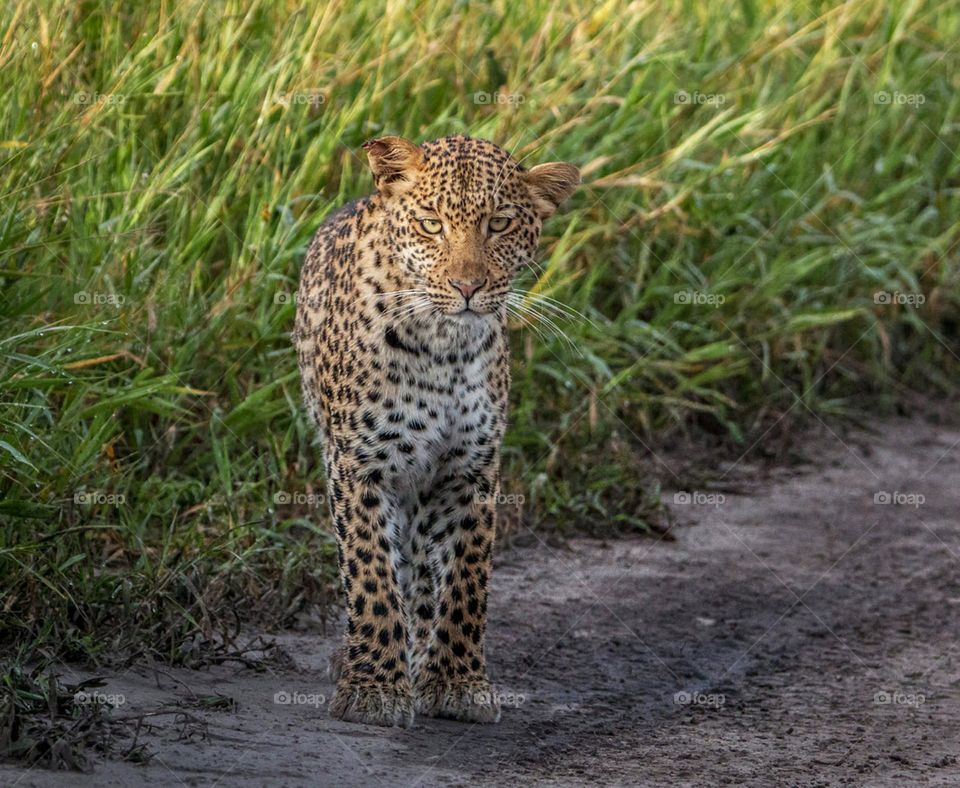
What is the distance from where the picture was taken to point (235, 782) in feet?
13.7

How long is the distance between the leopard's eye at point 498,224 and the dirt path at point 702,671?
4.64 ft

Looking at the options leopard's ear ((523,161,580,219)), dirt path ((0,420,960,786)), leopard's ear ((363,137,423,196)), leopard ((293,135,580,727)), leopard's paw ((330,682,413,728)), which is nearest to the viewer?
dirt path ((0,420,960,786))

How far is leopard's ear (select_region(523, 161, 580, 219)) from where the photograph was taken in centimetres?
527

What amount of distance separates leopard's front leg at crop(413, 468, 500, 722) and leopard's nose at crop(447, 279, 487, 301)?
56 centimetres

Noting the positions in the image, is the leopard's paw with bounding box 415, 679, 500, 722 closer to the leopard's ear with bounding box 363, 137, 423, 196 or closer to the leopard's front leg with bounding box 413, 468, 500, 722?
the leopard's front leg with bounding box 413, 468, 500, 722

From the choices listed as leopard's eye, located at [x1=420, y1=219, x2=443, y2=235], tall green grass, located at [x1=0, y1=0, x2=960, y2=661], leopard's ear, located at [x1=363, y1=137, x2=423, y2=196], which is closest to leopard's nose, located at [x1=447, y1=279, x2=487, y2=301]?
leopard's eye, located at [x1=420, y1=219, x2=443, y2=235]

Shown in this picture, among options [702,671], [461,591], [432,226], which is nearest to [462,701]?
[461,591]

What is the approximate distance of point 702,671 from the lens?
19.1ft

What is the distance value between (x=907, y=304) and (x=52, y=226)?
4698mm

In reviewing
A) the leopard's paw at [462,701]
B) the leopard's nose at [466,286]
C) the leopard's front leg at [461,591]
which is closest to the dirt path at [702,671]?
the leopard's paw at [462,701]

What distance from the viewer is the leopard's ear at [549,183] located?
5266mm

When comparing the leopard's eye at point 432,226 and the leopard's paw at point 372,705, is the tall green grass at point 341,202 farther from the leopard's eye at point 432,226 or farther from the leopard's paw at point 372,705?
the leopard's eye at point 432,226

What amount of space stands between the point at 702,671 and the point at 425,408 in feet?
4.72

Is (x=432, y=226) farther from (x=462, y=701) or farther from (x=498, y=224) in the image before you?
(x=462, y=701)
